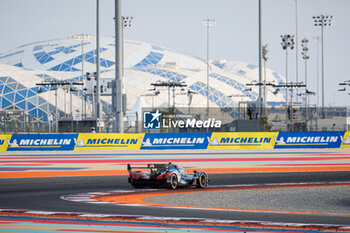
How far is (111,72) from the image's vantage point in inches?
4604

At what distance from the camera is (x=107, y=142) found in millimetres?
40562

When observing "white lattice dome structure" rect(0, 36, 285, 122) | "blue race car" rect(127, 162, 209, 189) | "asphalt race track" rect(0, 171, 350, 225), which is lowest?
"asphalt race track" rect(0, 171, 350, 225)

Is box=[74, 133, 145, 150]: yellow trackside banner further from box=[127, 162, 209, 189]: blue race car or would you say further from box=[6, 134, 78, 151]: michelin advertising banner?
box=[127, 162, 209, 189]: blue race car

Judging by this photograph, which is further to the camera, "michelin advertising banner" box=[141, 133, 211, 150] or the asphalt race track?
"michelin advertising banner" box=[141, 133, 211, 150]

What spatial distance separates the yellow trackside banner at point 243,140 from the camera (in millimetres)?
42228

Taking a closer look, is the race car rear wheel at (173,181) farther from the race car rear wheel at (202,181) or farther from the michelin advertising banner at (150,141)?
the michelin advertising banner at (150,141)

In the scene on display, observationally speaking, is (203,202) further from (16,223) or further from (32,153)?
(32,153)

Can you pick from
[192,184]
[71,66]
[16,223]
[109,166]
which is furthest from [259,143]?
[71,66]

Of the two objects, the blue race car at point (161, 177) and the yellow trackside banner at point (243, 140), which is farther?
the yellow trackside banner at point (243, 140)

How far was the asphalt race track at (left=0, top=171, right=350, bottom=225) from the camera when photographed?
515 inches

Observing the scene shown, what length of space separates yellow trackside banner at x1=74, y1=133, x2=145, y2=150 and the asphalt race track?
1510 cm

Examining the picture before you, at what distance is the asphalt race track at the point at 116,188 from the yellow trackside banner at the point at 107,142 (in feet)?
49.6

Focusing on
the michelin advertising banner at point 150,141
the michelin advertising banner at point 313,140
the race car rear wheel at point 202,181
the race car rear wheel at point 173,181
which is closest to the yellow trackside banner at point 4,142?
the michelin advertising banner at point 150,141

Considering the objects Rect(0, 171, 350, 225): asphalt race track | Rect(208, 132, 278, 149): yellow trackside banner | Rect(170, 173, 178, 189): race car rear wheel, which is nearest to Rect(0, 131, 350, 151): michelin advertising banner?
Rect(208, 132, 278, 149): yellow trackside banner
